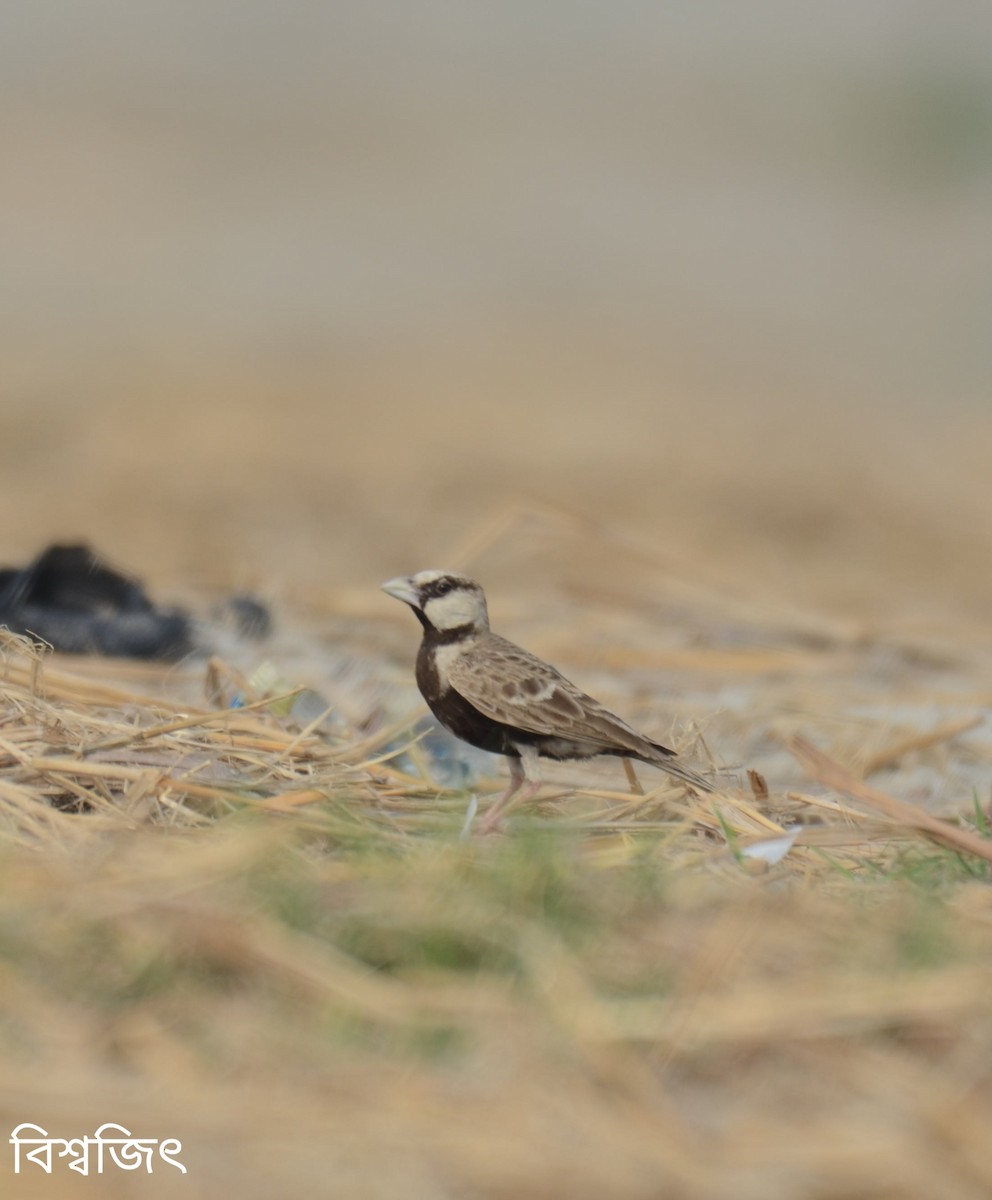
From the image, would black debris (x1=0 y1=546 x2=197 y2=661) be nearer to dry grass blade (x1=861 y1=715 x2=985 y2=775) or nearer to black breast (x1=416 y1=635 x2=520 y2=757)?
black breast (x1=416 y1=635 x2=520 y2=757)

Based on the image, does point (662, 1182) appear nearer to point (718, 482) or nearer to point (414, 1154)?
point (414, 1154)

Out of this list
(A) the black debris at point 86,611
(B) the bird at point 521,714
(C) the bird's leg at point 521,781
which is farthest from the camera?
(A) the black debris at point 86,611

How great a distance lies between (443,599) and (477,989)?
2068 millimetres

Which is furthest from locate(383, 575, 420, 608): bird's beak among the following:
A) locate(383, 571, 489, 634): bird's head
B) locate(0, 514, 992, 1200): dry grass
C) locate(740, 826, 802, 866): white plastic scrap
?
locate(740, 826, 802, 866): white plastic scrap

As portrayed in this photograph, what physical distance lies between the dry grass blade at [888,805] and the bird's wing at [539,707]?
0.67m

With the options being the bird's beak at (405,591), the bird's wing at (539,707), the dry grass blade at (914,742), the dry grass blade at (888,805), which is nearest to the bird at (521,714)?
the bird's wing at (539,707)

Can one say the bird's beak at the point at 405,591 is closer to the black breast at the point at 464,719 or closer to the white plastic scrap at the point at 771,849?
the black breast at the point at 464,719

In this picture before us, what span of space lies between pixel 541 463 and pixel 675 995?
9.26 metres

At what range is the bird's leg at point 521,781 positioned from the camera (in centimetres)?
420

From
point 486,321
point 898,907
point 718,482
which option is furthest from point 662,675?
point 486,321

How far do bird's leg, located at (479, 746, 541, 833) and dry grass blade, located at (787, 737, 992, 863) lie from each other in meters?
0.73

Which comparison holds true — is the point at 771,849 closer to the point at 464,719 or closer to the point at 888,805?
the point at 888,805

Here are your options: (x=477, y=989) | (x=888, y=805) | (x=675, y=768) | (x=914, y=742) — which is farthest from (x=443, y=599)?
(x=477, y=989)

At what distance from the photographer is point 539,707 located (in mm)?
4430
